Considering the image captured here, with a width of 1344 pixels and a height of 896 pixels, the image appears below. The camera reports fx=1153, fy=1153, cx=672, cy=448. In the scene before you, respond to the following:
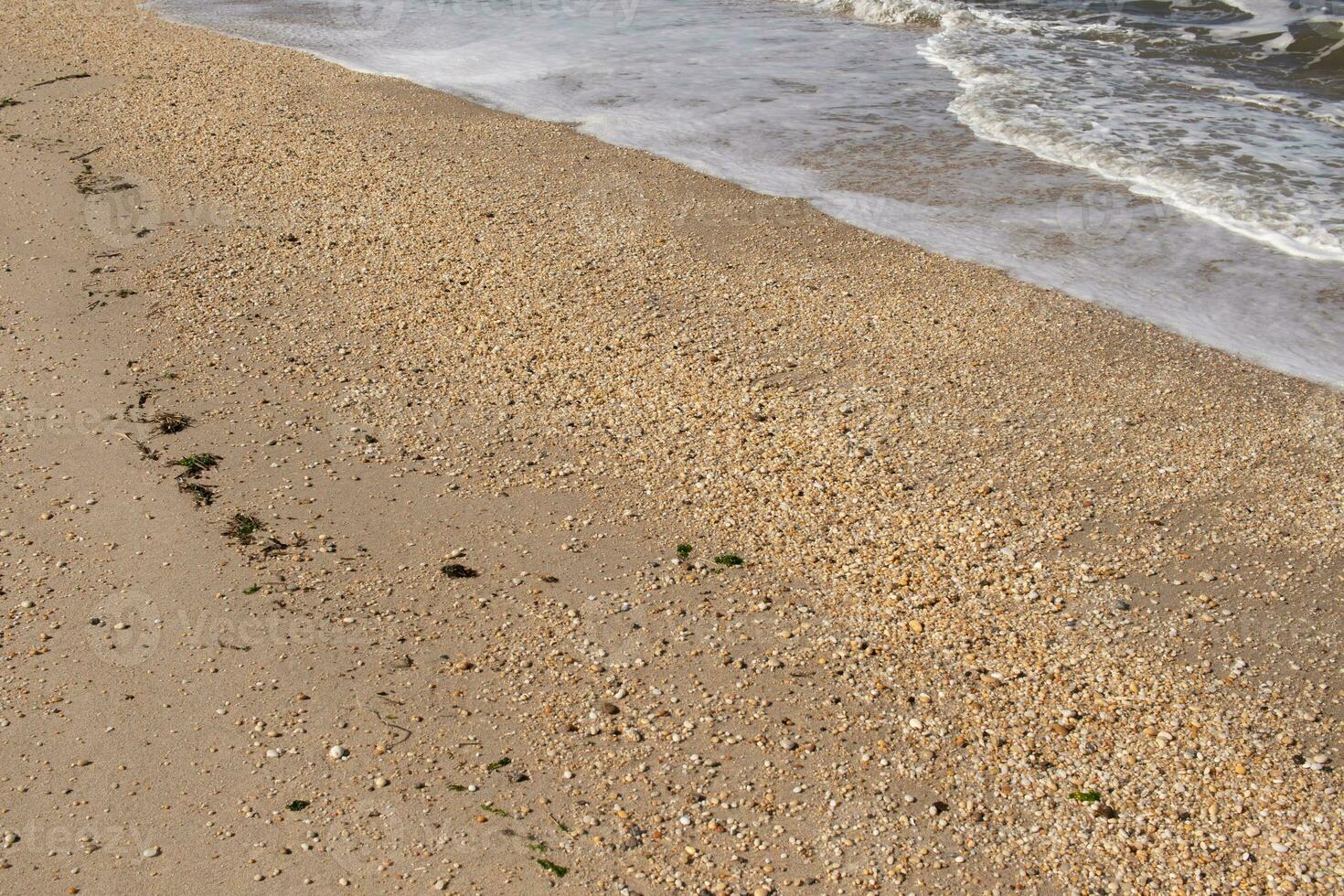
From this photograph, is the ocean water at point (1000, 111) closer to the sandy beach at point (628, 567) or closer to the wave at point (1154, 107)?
the wave at point (1154, 107)

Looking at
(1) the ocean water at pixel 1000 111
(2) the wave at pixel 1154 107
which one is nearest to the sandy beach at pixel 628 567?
(1) the ocean water at pixel 1000 111

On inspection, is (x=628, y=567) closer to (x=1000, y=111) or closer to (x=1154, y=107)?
(x=1000, y=111)

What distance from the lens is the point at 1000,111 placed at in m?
11.6

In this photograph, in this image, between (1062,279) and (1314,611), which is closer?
(1314,611)

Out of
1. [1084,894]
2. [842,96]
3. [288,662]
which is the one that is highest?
[842,96]

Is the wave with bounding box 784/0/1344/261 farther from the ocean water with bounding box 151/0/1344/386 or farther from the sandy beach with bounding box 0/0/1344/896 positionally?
the sandy beach with bounding box 0/0/1344/896

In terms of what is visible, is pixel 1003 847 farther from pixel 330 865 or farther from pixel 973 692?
pixel 330 865

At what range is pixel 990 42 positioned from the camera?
1439 cm

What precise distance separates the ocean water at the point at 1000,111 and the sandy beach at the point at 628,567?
94 centimetres

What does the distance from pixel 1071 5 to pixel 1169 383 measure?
1141cm

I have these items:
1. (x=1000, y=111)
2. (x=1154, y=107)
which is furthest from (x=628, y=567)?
(x=1154, y=107)

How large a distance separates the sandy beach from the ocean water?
37.0 inches

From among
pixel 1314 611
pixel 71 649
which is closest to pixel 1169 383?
pixel 1314 611

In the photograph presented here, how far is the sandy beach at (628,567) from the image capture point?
13.4 ft
